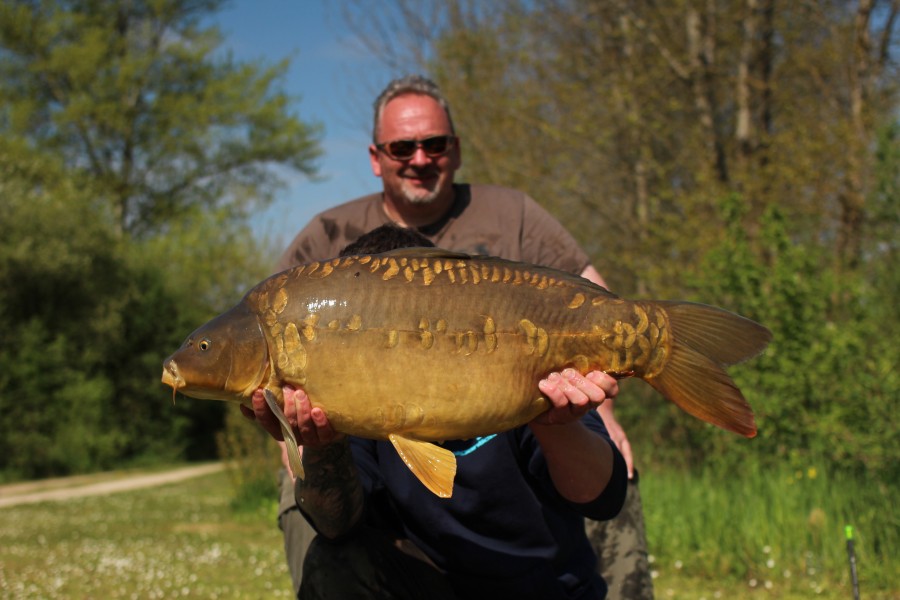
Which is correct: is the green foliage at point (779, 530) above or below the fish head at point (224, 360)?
below

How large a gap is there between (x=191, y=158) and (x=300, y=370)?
27525 millimetres

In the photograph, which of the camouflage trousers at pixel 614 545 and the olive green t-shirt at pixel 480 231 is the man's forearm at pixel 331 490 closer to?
the camouflage trousers at pixel 614 545

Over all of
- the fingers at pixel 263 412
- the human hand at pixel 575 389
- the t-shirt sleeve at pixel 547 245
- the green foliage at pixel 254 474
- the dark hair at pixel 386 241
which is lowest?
the green foliage at pixel 254 474

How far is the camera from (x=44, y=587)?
6.27 meters

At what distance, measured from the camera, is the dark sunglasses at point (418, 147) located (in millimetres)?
3779

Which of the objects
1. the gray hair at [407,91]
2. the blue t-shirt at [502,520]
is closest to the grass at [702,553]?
the blue t-shirt at [502,520]

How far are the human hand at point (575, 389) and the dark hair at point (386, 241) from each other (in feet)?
2.58

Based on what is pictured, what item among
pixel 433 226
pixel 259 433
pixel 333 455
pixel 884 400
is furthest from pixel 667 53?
pixel 333 455

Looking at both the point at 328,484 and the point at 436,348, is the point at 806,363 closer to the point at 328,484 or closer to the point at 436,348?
A: the point at 328,484

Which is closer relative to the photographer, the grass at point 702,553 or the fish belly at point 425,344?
the fish belly at point 425,344

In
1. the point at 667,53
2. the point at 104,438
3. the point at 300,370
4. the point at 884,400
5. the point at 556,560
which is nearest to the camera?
the point at 300,370

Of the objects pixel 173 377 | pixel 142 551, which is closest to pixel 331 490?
pixel 173 377

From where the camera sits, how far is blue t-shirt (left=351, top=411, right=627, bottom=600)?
2926mm

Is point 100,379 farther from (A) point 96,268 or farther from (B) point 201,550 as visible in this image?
(B) point 201,550
